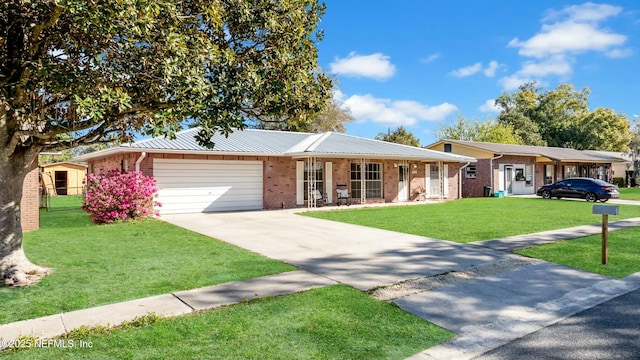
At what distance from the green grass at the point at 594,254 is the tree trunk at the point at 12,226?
898cm

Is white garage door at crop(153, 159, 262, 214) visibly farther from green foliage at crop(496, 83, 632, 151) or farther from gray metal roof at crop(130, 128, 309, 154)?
green foliage at crop(496, 83, 632, 151)

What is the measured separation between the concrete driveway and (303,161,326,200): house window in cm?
595

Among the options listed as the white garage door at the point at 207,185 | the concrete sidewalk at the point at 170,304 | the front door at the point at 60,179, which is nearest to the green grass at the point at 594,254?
the concrete sidewalk at the point at 170,304

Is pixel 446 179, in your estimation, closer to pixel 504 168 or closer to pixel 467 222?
pixel 504 168

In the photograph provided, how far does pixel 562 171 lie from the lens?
3397 cm

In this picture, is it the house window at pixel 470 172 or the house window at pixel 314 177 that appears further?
the house window at pixel 470 172

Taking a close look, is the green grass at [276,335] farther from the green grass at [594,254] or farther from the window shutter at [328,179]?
the window shutter at [328,179]

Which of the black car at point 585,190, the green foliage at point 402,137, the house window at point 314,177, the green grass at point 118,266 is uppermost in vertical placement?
the green foliage at point 402,137

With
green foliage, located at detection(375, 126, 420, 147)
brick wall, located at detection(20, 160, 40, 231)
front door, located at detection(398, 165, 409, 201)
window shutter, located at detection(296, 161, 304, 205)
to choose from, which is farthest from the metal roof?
green foliage, located at detection(375, 126, 420, 147)

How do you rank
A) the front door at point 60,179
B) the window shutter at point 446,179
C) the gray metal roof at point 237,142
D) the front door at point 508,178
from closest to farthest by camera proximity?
1. the gray metal roof at point 237,142
2. the window shutter at point 446,179
3. the front door at point 508,178
4. the front door at point 60,179

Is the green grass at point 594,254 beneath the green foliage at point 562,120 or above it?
beneath

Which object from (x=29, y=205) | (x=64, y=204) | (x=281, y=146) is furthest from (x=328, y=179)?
(x=64, y=204)

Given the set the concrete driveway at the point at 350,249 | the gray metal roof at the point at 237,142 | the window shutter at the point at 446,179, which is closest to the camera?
the concrete driveway at the point at 350,249

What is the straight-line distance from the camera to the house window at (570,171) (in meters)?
34.3
